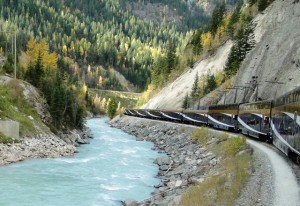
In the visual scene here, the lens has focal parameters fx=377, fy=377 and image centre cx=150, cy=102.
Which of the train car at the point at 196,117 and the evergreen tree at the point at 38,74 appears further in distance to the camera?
the evergreen tree at the point at 38,74

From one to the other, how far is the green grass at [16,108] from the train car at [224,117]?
884 inches

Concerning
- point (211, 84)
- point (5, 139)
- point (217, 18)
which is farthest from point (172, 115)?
point (217, 18)

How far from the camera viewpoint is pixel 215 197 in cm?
1512

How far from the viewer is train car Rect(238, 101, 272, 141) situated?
30.6m

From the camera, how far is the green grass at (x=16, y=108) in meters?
41.3

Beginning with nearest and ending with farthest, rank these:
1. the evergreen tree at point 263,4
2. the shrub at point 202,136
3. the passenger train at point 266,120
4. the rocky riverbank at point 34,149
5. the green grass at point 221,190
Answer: the green grass at point 221,190 → the passenger train at point 266,120 → the rocky riverbank at point 34,149 → the shrub at point 202,136 → the evergreen tree at point 263,4

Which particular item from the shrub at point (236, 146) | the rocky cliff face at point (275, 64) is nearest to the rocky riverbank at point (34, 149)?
the shrub at point (236, 146)

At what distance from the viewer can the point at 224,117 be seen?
151 ft

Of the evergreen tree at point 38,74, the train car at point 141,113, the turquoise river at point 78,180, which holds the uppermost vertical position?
the evergreen tree at point 38,74

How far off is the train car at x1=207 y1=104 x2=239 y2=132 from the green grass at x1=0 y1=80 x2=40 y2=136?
2245 cm

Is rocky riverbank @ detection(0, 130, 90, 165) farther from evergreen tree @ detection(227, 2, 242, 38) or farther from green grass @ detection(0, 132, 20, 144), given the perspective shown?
evergreen tree @ detection(227, 2, 242, 38)

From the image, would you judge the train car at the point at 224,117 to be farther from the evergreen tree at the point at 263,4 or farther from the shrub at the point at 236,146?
the evergreen tree at the point at 263,4

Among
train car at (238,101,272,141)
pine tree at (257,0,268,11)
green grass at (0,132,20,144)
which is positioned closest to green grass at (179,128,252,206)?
train car at (238,101,272,141)

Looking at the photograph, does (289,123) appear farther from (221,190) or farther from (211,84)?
(211,84)
